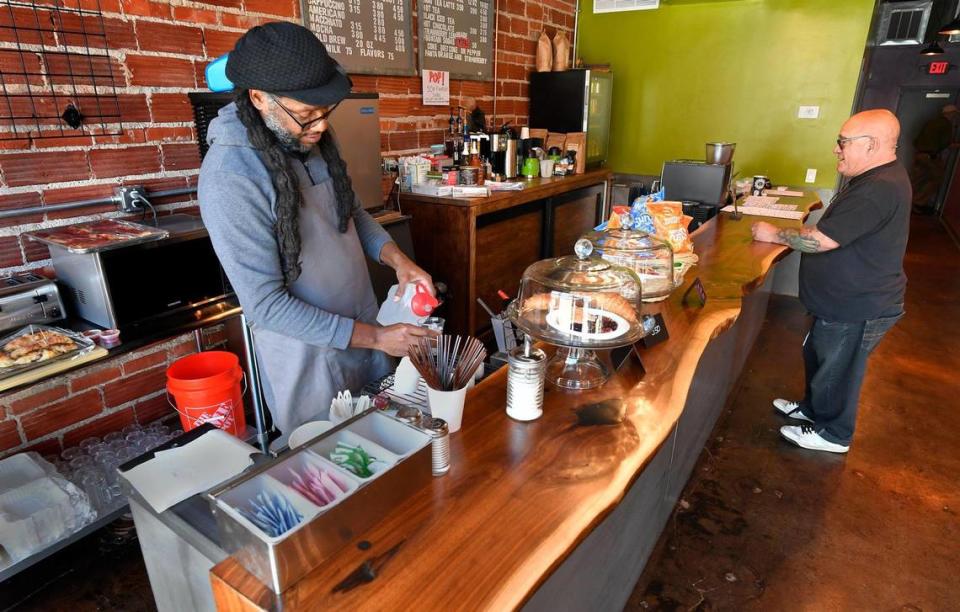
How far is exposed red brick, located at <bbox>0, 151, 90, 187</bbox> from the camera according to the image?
2.15 metres

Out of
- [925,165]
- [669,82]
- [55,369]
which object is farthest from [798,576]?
[925,165]

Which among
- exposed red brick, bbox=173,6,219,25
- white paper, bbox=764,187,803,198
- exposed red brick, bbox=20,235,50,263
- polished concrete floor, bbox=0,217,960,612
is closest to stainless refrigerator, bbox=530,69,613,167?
white paper, bbox=764,187,803,198

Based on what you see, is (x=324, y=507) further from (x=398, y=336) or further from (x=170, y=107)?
(x=170, y=107)

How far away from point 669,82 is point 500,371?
4992 millimetres

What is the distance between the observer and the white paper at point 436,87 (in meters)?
4.12

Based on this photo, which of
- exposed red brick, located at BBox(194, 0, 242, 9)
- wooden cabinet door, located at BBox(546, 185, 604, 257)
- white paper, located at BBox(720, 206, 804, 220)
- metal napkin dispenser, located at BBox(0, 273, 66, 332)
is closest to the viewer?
metal napkin dispenser, located at BBox(0, 273, 66, 332)

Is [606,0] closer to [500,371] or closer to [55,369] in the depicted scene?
[500,371]

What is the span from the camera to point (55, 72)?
2195 millimetres

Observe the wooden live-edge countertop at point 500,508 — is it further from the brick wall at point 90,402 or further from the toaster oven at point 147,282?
the brick wall at point 90,402

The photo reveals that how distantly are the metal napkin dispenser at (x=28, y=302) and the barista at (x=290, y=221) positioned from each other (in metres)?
0.90

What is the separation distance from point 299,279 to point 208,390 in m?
0.93

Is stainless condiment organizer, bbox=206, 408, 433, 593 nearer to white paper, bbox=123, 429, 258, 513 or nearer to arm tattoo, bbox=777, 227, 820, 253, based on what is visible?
white paper, bbox=123, 429, 258, 513

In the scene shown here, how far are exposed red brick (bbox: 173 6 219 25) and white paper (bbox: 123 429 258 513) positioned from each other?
2.08 m

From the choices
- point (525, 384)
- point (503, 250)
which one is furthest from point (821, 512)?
point (503, 250)
